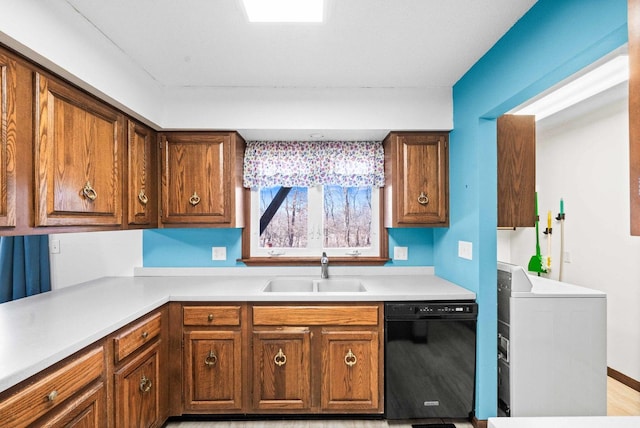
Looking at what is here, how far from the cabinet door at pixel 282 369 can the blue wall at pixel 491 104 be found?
3.61ft

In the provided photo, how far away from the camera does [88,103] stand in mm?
1696

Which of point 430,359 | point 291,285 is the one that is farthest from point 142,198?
point 430,359

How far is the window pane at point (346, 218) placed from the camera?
2.85 meters

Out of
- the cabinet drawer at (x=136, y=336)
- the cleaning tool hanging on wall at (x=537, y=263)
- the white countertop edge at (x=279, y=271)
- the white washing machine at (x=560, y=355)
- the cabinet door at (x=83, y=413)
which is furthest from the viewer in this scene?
the cleaning tool hanging on wall at (x=537, y=263)

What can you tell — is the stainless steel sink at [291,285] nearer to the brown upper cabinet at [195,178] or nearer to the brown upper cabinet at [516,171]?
the brown upper cabinet at [195,178]

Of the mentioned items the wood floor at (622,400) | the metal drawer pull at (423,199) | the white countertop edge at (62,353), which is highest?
the metal drawer pull at (423,199)

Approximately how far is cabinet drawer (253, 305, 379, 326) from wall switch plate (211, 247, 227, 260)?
32.0 inches

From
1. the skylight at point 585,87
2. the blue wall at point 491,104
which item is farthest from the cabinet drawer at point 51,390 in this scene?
the skylight at point 585,87

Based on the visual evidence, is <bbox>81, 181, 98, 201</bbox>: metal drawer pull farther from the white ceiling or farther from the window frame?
the window frame

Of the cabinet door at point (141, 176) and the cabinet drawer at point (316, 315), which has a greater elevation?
the cabinet door at point (141, 176)

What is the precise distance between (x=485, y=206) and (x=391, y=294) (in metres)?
0.80

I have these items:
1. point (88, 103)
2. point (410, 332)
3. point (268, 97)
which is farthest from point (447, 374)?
point (88, 103)

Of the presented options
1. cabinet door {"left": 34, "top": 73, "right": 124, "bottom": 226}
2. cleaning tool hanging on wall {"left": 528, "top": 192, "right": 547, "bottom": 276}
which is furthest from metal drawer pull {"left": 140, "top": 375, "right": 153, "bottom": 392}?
cleaning tool hanging on wall {"left": 528, "top": 192, "right": 547, "bottom": 276}

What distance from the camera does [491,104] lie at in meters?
1.88
